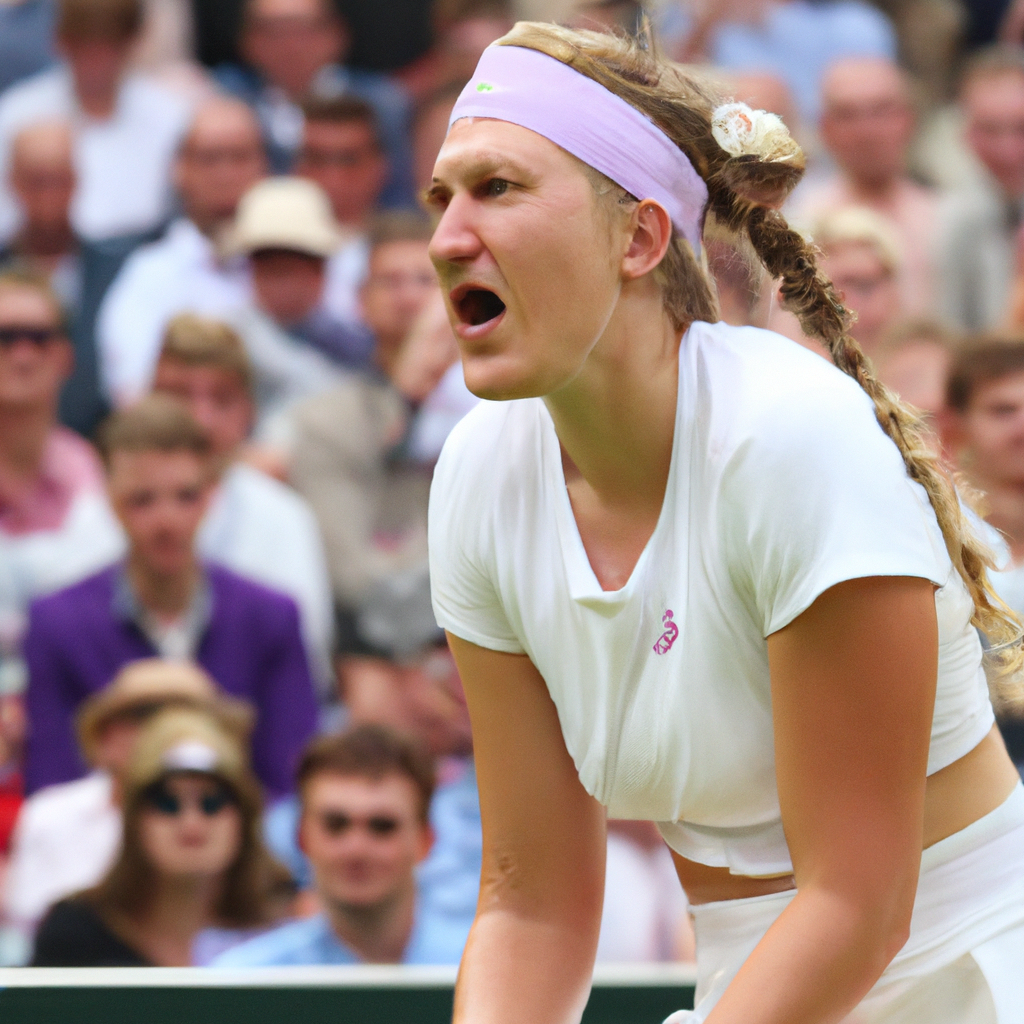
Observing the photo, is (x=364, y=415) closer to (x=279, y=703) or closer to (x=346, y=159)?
(x=279, y=703)

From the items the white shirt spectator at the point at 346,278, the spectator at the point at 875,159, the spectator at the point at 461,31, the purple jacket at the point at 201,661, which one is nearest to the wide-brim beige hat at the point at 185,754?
the purple jacket at the point at 201,661

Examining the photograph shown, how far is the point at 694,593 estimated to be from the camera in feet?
4.34

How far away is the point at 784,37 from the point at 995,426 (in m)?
2.10

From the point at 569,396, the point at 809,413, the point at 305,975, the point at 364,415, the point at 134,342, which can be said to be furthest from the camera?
the point at 134,342

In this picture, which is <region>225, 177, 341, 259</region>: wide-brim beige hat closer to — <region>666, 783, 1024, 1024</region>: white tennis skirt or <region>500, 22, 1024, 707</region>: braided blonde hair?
<region>500, 22, 1024, 707</region>: braided blonde hair

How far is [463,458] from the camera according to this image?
4.91ft

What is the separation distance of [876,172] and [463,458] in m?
3.05

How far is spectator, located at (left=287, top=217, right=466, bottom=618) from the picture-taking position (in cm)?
352

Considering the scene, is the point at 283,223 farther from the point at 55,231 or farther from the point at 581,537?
the point at 581,537

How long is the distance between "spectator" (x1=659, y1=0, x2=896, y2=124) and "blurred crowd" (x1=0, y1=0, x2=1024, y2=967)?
0.04 ft

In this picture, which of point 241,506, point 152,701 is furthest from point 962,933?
point 241,506

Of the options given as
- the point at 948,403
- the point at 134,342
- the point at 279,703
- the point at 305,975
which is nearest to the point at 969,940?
the point at 305,975

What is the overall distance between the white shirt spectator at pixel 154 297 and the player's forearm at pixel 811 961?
9.34 ft

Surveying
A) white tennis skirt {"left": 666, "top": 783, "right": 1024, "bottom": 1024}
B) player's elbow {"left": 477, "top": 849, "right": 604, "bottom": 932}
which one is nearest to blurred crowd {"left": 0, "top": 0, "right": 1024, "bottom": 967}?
white tennis skirt {"left": 666, "top": 783, "right": 1024, "bottom": 1024}
